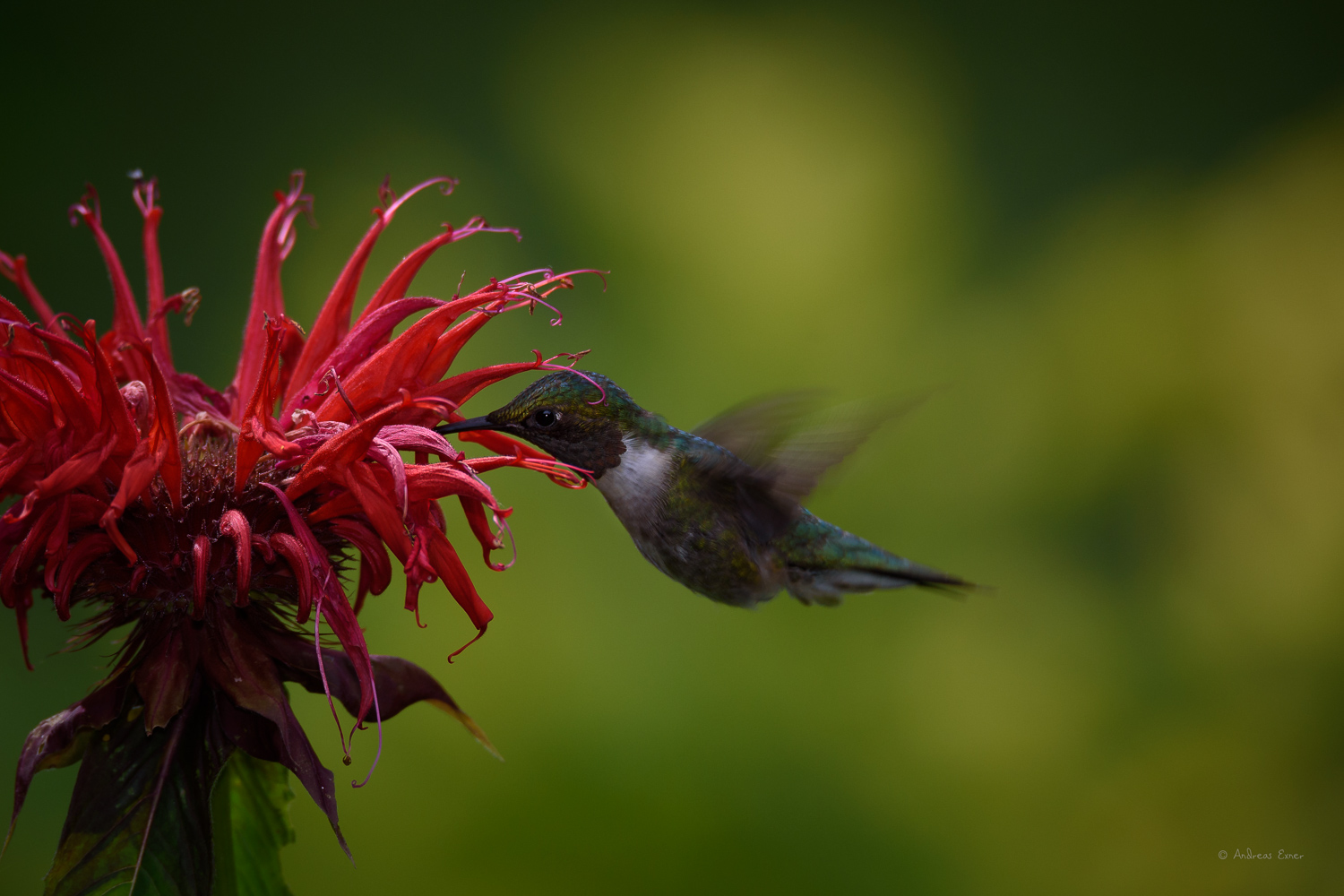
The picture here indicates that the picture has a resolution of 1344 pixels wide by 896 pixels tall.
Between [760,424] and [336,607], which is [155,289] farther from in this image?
[760,424]

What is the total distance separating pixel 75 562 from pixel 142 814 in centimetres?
17

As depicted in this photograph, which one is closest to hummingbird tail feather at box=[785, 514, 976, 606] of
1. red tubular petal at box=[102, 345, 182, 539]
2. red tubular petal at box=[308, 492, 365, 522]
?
red tubular petal at box=[308, 492, 365, 522]

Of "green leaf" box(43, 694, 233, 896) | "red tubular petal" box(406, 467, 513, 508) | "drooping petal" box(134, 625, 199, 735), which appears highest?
"red tubular petal" box(406, 467, 513, 508)

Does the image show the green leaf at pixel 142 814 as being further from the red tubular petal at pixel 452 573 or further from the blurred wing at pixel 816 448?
the blurred wing at pixel 816 448

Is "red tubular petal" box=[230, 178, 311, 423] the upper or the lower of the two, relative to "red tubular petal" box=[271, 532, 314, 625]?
upper

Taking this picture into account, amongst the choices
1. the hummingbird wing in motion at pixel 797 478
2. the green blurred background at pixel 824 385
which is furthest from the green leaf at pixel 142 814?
the green blurred background at pixel 824 385

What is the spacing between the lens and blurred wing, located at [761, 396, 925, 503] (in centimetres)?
85

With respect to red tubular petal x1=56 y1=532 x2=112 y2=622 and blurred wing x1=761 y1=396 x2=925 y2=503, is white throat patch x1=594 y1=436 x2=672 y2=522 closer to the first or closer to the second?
blurred wing x1=761 y1=396 x2=925 y2=503

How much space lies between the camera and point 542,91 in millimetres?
2250

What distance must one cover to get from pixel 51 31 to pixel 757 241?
1.51 m

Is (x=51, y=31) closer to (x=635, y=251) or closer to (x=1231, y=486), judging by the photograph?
(x=635, y=251)

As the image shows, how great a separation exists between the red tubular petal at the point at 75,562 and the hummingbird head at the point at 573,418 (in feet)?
0.78

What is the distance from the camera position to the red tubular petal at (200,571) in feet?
2.07

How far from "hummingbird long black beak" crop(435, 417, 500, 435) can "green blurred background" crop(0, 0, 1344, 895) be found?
3.99 ft
